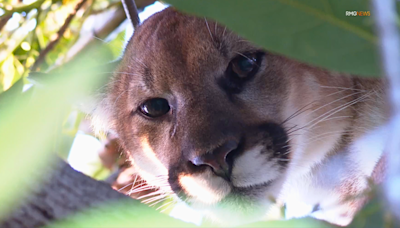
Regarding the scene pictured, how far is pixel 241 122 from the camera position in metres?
1.73

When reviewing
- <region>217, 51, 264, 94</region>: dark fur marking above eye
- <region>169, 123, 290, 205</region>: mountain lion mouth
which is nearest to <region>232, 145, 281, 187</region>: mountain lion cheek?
<region>169, 123, 290, 205</region>: mountain lion mouth

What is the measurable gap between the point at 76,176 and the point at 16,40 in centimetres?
153

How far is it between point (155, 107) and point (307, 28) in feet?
5.44

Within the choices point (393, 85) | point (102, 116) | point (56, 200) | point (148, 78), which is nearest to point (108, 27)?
point (102, 116)

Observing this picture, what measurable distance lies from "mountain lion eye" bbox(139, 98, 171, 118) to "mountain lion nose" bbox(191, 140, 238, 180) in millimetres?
560

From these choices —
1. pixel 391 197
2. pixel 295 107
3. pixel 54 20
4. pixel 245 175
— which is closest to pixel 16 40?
pixel 54 20

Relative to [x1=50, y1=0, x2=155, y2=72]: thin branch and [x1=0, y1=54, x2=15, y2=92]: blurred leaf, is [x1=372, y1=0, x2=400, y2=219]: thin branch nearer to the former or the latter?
[x1=0, y1=54, x2=15, y2=92]: blurred leaf

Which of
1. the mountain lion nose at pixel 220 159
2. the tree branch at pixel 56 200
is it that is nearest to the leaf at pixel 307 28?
the tree branch at pixel 56 200

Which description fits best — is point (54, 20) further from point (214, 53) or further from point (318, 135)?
point (318, 135)

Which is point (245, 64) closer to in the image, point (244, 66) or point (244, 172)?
point (244, 66)

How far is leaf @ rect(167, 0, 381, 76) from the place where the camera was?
56 cm

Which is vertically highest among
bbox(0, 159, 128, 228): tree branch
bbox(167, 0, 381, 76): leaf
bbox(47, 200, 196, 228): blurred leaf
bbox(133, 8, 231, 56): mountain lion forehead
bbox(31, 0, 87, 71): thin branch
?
bbox(167, 0, 381, 76): leaf

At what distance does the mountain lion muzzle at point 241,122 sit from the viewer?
1.71 meters

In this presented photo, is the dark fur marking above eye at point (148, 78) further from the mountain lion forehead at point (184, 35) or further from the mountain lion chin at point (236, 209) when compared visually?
the mountain lion chin at point (236, 209)
